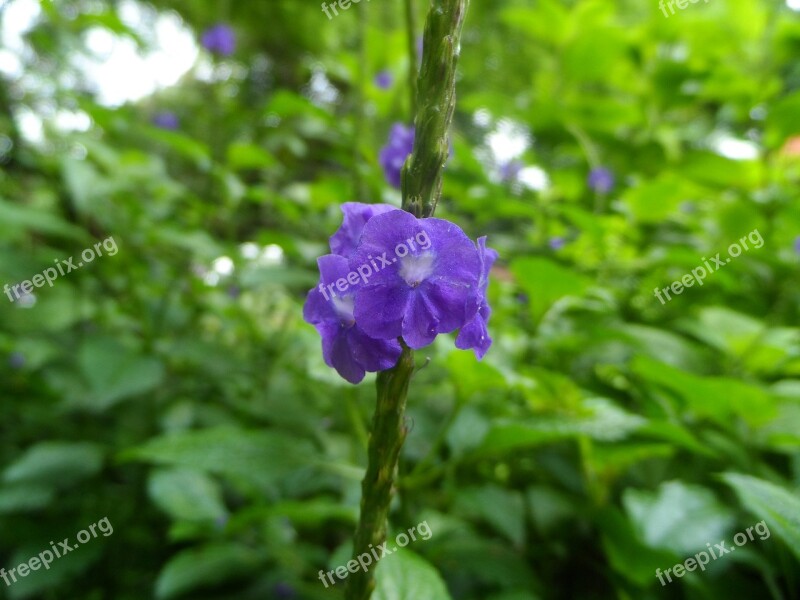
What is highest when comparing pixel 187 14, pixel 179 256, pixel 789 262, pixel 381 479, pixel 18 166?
pixel 187 14

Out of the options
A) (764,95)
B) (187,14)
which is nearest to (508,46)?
(187,14)

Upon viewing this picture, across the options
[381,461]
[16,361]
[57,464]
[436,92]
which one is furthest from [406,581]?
[16,361]

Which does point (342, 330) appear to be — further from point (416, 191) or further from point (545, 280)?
point (545, 280)

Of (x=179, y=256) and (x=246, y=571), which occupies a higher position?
(x=179, y=256)

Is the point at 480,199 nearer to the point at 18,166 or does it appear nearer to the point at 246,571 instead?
the point at 246,571

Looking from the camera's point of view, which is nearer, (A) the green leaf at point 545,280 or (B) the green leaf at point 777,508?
(B) the green leaf at point 777,508

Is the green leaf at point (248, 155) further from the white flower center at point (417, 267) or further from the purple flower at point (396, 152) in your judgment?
the white flower center at point (417, 267)

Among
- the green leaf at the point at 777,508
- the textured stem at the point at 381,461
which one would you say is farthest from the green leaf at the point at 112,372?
the green leaf at the point at 777,508
